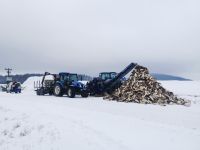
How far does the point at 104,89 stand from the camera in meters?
33.6

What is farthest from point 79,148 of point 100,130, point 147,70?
point 147,70

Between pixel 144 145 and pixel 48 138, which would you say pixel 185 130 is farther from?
pixel 48 138

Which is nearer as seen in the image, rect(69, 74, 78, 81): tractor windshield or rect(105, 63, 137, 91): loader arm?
rect(105, 63, 137, 91): loader arm

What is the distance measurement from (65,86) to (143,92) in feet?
28.4

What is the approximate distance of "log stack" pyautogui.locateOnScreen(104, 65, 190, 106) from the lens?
25.3 meters

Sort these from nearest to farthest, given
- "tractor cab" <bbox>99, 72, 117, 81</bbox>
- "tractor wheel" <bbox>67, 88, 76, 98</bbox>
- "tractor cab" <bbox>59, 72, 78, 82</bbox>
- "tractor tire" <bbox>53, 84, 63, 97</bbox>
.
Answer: "tractor wheel" <bbox>67, 88, 76, 98</bbox>, "tractor tire" <bbox>53, 84, 63, 97</bbox>, "tractor cab" <bbox>59, 72, 78, 82</bbox>, "tractor cab" <bbox>99, 72, 117, 81</bbox>

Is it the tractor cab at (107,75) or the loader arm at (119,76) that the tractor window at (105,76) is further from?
the loader arm at (119,76)

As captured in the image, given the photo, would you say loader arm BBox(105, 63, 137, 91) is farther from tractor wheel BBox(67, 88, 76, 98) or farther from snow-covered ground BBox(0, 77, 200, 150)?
snow-covered ground BBox(0, 77, 200, 150)

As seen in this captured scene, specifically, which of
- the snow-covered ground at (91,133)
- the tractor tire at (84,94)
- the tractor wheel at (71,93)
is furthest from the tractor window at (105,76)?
the snow-covered ground at (91,133)

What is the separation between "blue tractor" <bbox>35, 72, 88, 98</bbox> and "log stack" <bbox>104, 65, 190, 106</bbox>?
12.6 feet

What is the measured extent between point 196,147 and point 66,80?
23583 mm

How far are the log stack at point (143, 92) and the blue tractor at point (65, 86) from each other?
385cm

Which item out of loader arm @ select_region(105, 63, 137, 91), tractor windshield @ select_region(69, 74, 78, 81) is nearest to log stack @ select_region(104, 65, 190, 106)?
loader arm @ select_region(105, 63, 137, 91)

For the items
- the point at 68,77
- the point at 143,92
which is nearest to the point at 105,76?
the point at 68,77
